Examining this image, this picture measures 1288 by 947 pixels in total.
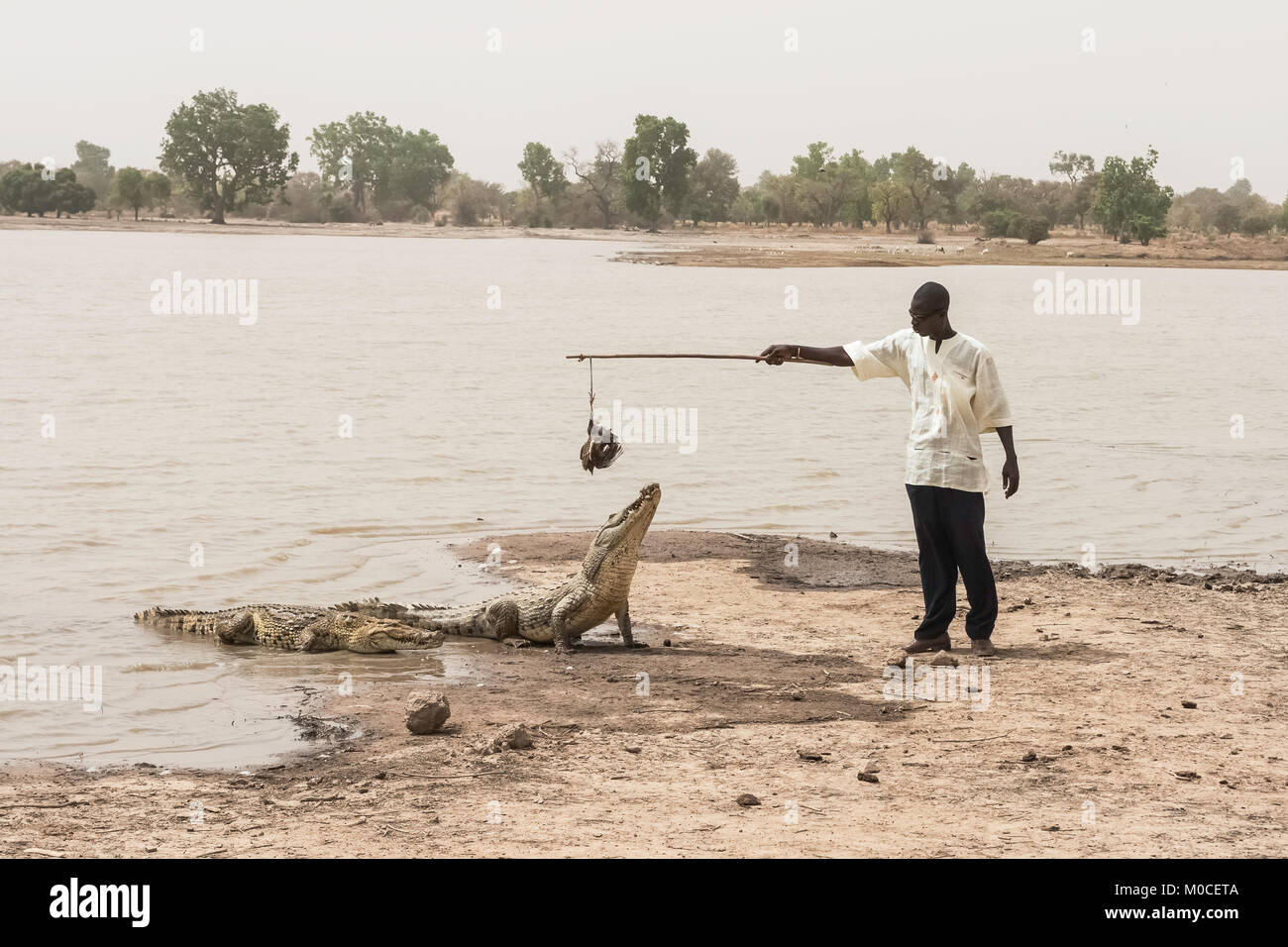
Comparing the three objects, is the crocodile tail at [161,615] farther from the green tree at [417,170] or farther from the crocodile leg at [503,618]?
the green tree at [417,170]

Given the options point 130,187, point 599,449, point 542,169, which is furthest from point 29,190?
point 599,449

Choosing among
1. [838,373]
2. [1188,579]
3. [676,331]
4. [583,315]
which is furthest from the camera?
[583,315]

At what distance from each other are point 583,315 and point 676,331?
230 inches

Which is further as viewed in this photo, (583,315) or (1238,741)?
(583,315)

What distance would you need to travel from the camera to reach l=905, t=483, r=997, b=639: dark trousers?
7557 millimetres

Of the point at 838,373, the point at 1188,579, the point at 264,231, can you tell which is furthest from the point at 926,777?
the point at 264,231

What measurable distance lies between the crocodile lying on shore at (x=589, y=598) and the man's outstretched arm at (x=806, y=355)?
1.29 meters

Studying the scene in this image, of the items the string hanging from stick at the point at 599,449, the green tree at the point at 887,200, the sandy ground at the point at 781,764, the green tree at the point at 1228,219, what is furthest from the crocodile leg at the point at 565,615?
the green tree at the point at 1228,219

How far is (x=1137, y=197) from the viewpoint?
3108 inches

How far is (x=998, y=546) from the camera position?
1202 centimetres

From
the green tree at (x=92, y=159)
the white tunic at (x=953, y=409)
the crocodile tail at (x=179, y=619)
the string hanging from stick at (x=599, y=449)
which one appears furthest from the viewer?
the green tree at (x=92, y=159)

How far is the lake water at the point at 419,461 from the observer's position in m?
8.74

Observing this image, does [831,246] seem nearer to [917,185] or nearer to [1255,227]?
[917,185]

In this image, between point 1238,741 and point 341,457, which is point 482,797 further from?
point 341,457
